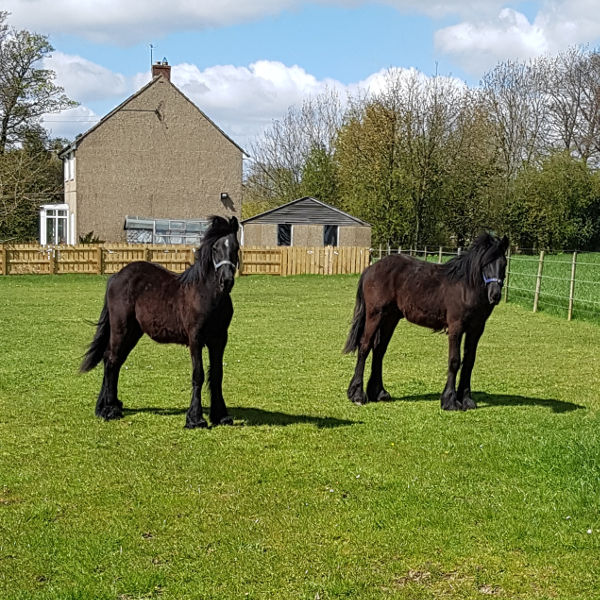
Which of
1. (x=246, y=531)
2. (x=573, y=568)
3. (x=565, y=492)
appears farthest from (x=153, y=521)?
(x=565, y=492)

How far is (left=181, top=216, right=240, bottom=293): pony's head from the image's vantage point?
24.0 ft

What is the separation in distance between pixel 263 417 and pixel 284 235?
31925 millimetres

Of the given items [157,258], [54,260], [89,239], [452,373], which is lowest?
[452,373]

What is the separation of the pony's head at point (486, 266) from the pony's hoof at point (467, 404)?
1.19 m

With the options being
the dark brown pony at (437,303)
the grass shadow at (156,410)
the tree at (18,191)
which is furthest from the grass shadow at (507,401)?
the tree at (18,191)

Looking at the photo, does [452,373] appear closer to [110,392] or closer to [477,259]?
[477,259]

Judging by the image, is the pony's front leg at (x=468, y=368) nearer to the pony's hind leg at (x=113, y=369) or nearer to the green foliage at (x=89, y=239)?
the pony's hind leg at (x=113, y=369)

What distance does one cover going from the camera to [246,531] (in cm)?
502

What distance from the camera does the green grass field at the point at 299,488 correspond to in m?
4.37

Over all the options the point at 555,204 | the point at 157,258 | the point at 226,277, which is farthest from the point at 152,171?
the point at 226,277

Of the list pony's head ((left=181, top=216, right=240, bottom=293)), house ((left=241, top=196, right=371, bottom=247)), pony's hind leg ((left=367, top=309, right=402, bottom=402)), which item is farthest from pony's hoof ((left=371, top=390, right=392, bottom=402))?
house ((left=241, top=196, right=371, bottom=247))

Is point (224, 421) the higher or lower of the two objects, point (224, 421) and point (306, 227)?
the lower

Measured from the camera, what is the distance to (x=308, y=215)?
39406mm

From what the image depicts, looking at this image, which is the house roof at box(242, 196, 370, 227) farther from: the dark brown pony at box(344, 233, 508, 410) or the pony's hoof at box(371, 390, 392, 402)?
the pony's hoof at box(371, 390, 392, 402)
